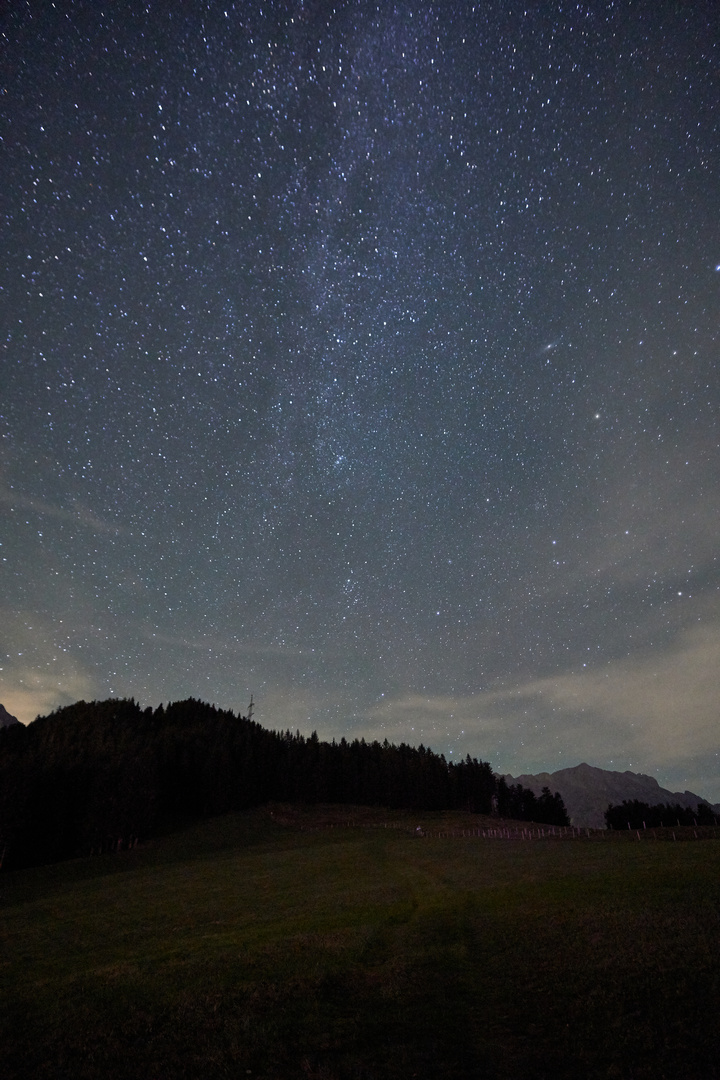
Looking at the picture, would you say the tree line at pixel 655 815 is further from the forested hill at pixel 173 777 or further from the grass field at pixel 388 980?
the grass field at pixel 388 980

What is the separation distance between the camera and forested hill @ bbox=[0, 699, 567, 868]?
249 feet

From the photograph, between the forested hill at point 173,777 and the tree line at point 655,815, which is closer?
the forested hill at point 173,777

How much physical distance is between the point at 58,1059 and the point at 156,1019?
8.87 ft

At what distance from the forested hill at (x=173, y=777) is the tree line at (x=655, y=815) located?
734 inches

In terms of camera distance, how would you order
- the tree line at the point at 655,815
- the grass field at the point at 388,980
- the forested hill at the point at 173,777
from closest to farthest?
the grass field at the point at 388,980, the forested hill at the point at 173,777, the tree line at the point at 655,815

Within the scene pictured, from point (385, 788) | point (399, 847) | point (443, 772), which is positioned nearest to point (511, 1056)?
point (399, 847)

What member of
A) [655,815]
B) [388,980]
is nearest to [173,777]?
[388,980]

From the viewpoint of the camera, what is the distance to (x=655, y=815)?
434 feet

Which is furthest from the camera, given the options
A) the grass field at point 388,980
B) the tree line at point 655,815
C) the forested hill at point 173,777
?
the tree line at point 655,815

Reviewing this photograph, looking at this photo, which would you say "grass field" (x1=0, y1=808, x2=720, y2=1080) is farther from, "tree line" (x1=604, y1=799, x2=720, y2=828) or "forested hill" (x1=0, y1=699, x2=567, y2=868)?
"tree line" (x1=604, y1=799, x2=720, y2=828)

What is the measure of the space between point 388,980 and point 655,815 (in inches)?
5882

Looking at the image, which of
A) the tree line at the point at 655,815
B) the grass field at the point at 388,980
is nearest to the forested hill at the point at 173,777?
the tree line at the point at 655,815

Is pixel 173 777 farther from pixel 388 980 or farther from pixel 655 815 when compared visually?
pixel 655 815

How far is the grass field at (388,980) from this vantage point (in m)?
11.4
